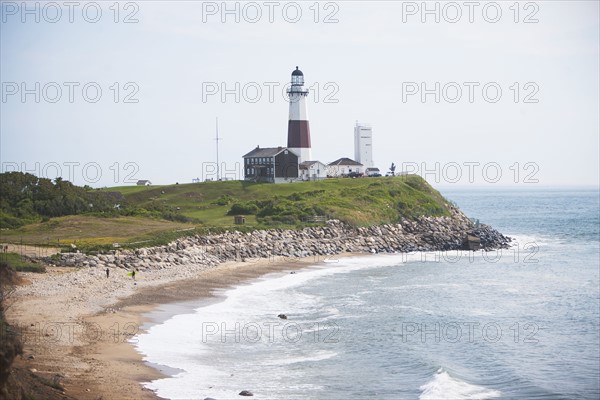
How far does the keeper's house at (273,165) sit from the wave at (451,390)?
205 ft

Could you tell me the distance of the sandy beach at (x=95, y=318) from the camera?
21.0 meters

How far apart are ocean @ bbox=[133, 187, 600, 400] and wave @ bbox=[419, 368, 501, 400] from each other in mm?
37

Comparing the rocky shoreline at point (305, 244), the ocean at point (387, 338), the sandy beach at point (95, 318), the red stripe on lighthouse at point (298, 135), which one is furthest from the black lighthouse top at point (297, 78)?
the sandy beach at point (95, 318)

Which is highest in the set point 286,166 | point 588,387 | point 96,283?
point 286,166

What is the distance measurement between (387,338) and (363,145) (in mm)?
70671

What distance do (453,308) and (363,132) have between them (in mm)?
62204

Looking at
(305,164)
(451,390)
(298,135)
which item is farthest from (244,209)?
(451,390)

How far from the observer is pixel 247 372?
2425 centimetres

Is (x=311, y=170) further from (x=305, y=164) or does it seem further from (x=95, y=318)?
(x=95, y=318)

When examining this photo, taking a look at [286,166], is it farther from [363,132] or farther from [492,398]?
[492,398]

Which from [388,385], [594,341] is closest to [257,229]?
[594,341]

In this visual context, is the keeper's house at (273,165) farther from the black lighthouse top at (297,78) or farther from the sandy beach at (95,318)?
the sandy beach at (95,318)

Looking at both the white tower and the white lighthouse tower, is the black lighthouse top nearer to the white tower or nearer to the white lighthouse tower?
the white lighthouse tower

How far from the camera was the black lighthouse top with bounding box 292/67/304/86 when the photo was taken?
88.6 metres
